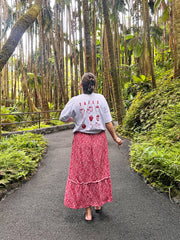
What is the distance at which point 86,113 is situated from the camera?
2.47 metres

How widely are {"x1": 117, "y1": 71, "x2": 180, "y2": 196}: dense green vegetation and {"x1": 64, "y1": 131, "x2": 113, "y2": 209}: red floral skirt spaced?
121 centimetres

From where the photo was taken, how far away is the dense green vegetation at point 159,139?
11.0 ft

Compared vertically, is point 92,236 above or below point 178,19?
below

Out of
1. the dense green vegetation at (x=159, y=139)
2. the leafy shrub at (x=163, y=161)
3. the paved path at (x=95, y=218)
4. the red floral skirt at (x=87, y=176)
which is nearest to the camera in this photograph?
the paved path at (x=95, y=218)

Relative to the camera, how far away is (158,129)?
5.61 meters

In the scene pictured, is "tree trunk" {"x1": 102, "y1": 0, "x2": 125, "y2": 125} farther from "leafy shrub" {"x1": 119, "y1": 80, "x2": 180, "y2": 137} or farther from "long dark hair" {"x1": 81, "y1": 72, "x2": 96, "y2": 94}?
"long dark hair" {"x1": 81, "y1": 72, "x2": 96, "y2": 94}

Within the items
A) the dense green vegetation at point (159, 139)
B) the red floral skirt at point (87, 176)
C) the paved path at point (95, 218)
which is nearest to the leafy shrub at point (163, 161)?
the dense green vegetation at point (159, 139)

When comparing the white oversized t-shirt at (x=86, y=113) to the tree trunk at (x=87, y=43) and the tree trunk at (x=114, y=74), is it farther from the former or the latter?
the tree trunk at (x=114, y=74)

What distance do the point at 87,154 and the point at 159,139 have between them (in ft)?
10.1

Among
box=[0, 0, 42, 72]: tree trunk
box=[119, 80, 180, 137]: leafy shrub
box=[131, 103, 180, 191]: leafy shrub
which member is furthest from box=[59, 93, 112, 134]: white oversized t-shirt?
box=[119, 80, 180, 137]: leafy shrub

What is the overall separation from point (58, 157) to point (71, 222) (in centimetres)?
340

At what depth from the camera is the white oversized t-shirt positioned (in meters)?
2.47

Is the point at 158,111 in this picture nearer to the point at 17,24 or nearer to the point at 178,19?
the point at 178,19

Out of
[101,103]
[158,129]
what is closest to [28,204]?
[101,103]
